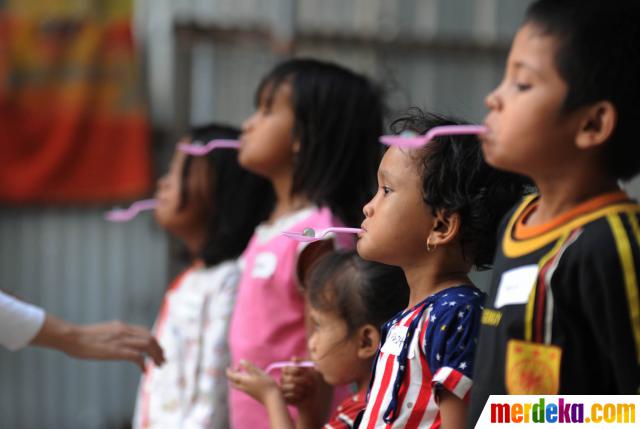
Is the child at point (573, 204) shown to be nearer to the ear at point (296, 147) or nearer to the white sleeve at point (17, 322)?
the ear at point (296, 147)

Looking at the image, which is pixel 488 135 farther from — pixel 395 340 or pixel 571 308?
pixel 395 340

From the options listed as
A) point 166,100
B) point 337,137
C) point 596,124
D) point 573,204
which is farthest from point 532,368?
point 166,100

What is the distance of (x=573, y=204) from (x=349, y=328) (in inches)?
32.1

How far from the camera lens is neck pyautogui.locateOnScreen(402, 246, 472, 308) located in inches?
71.7

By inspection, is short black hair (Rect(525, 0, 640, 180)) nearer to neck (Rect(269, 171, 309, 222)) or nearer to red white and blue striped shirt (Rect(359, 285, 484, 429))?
red white and blue striped shirt (Rect(359, 285, 484, 429))

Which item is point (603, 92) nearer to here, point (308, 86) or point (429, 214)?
point (429, 214)

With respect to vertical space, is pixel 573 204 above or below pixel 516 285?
above

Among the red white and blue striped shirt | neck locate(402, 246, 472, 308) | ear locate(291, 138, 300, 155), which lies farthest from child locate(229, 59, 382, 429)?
the red white and blue striped shirt

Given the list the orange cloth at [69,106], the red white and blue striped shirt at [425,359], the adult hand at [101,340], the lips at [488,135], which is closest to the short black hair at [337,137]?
the adult hand at [101,340]

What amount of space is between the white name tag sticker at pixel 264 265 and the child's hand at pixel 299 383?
44 cm

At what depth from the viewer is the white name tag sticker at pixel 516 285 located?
4.52 feet

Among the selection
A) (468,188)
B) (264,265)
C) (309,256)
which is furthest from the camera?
(264,265)

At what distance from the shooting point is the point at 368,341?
213 centimetres

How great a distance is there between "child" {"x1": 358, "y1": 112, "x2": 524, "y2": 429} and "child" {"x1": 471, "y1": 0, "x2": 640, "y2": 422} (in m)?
0.27
